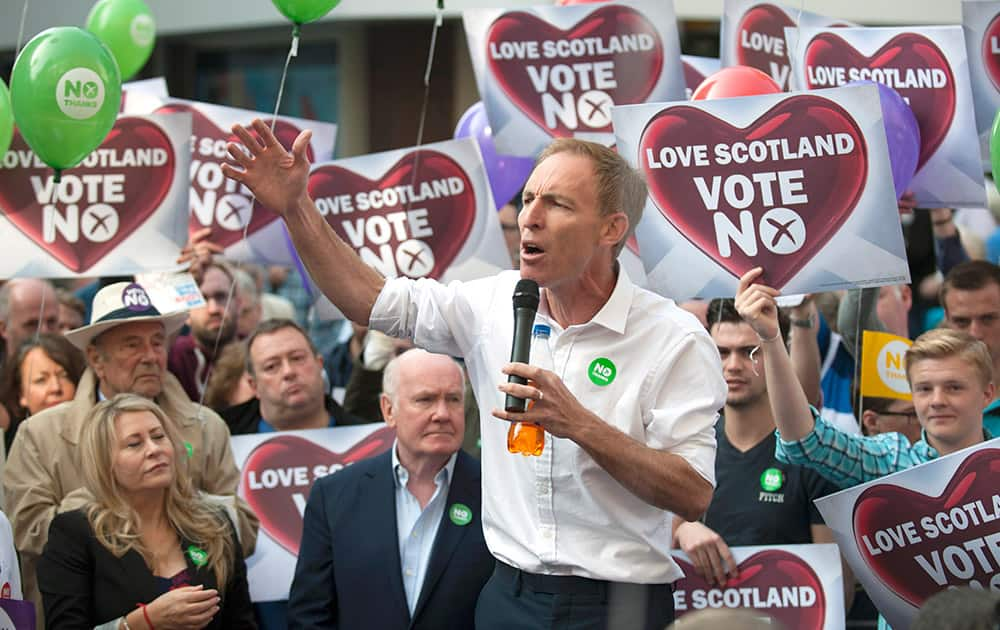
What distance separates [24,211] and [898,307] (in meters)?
3.84

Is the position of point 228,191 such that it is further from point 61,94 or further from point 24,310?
point 61,94

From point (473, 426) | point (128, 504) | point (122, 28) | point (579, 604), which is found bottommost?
point (579, 604)

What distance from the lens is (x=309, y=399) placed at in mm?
6172

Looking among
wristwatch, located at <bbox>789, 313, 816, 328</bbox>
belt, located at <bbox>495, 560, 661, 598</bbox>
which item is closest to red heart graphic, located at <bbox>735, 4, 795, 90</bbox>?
wristwatch, located at <bbox>789, 313, 816, 328</bbox>

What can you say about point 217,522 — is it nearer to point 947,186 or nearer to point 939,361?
point 939,361

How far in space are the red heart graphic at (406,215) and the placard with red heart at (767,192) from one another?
6.64 feet

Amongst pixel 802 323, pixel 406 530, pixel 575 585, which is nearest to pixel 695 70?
pixel 802 323

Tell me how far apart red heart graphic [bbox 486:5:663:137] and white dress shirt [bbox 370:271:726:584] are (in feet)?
9.51

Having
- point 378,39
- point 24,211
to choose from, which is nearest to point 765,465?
point 24,211

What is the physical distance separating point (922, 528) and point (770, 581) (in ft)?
2.12

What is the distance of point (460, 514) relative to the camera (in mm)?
4980

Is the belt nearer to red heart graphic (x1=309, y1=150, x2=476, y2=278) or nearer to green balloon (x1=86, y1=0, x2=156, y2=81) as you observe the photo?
red heart graphic (x1=309, y1=150, x2=476, y2=278)

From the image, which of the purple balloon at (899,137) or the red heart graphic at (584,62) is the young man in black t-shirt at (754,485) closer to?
the purple balloon at (899,137)

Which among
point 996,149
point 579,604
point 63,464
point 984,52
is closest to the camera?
point 579,604
